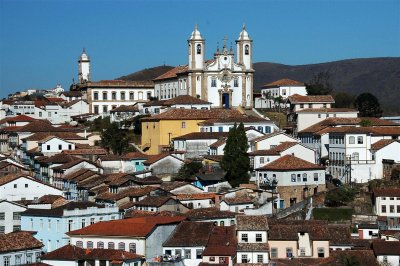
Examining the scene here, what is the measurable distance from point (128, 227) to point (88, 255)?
337cm

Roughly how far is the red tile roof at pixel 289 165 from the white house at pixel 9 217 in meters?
15.0

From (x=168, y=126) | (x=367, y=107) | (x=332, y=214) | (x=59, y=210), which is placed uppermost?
(x=367, y=107)

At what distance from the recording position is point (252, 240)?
44406mm

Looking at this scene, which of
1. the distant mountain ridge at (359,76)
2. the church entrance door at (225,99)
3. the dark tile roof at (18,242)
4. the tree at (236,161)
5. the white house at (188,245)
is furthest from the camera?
the distant mountain ridge at (359,76)

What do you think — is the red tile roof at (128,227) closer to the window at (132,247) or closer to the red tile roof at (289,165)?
the window at (132,247)

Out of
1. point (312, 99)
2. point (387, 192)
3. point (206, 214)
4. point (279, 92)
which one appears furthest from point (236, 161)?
point (279, 92)

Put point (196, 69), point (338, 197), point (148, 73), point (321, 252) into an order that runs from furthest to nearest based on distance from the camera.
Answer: point (148, 73)
point (196, 69)
point (338, 197)
point (321, 252)

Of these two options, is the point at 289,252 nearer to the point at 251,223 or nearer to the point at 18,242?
the point at 251,223

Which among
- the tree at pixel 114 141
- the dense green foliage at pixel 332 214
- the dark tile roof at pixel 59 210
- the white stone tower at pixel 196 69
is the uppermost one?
the white stone tower at pixel 196 69

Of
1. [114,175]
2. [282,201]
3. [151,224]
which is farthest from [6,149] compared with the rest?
[151,224]

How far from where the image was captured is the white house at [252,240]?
43.5 meters

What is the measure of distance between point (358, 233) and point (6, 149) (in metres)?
40.0

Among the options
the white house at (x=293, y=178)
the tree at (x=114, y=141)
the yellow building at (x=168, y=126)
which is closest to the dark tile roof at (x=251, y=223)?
the white house at (x=293, y=178)

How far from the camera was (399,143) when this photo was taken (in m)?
61.2
